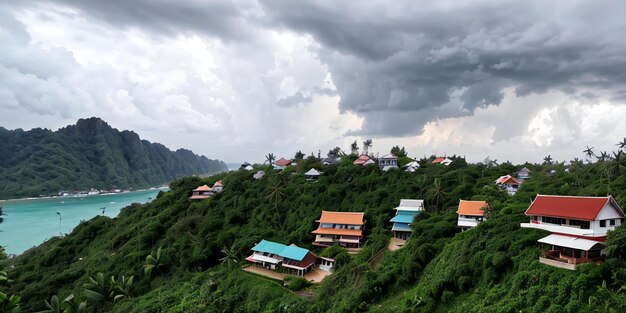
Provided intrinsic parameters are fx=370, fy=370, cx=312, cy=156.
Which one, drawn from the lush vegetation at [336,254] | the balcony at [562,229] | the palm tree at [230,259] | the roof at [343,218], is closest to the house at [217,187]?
the lush vegetation at [336,254]

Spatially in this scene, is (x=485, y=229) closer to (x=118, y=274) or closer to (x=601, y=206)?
(x=601, y=206)

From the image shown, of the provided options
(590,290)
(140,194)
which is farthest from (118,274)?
(140,194)

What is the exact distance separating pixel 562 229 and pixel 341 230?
63.5 feet

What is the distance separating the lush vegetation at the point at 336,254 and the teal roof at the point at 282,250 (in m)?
2.54

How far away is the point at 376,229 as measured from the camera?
35.5 metres

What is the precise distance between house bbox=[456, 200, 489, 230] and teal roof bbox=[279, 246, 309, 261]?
13294 millimetres

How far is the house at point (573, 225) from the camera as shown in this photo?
59.7ft

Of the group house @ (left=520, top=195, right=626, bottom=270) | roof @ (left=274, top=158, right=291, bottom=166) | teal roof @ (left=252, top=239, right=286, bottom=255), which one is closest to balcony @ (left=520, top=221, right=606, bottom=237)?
house @ (left=520, top=195, right=626, bottom=270)

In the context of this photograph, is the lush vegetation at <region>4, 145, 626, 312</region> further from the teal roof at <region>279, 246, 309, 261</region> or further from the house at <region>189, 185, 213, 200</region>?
the teal roof at <region>279, 246, 309, 261</region>

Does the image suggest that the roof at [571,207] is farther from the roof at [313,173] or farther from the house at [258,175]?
the house at [258,175]

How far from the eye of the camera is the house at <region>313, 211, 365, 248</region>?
117ft

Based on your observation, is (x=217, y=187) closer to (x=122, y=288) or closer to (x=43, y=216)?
(x=122, y=288)

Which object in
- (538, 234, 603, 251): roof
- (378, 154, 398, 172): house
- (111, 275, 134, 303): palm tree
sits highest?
(378, 154, 398, 172): house

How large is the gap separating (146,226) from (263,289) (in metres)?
26.5
